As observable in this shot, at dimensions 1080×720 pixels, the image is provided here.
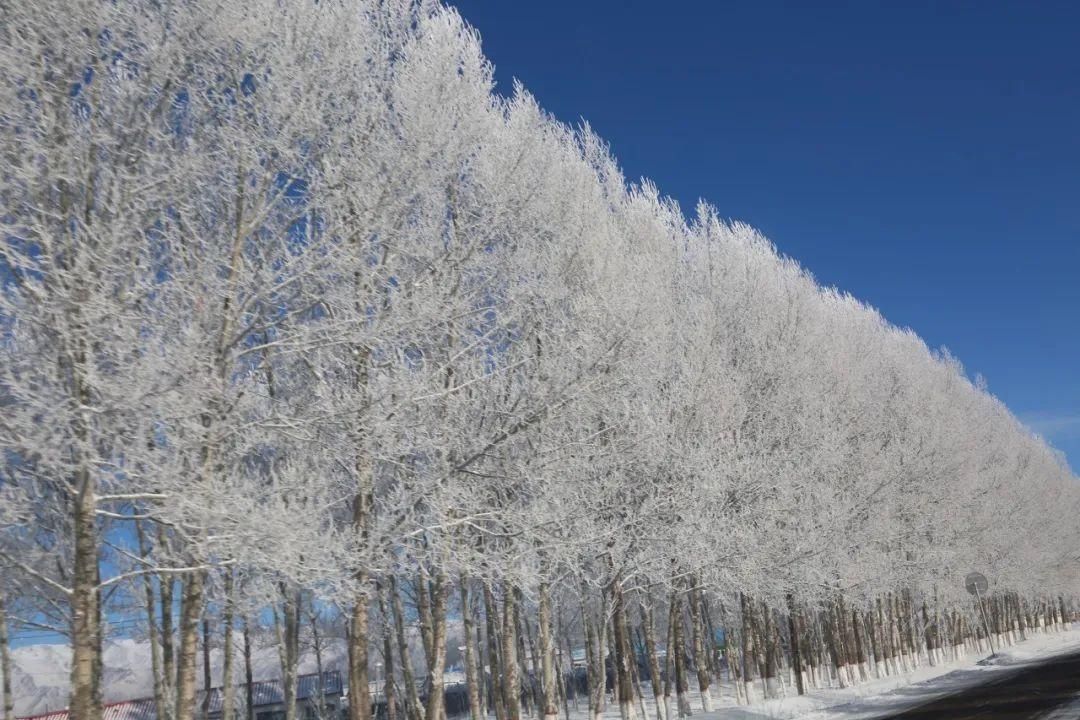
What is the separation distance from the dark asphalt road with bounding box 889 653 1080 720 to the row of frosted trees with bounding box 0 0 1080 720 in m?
4.32

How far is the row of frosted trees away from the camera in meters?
8.16

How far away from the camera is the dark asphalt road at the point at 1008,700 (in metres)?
14.5

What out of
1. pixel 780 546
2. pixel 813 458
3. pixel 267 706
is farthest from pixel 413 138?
pixel 267 706

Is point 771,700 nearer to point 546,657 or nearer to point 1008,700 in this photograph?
point 1008,700

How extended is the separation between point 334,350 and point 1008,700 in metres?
14.8

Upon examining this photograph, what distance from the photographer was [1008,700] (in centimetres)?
1720

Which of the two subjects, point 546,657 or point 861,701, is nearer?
point 546,657

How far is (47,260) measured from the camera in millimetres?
7789

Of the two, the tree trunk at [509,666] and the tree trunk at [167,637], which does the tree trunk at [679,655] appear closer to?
the tree trunk at [509,666]

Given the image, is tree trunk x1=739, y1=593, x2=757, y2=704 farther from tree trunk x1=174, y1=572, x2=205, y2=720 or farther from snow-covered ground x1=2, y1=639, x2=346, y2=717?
snow-covered ground x1=2, y1=639, x2=346, y2=717

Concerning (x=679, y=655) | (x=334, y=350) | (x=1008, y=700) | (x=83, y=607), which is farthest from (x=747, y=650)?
(x=83, y=607)

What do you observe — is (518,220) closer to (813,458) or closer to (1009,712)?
(1009,712)

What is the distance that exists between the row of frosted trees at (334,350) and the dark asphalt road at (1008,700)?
14.2 ft

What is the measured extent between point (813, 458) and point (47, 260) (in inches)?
858
